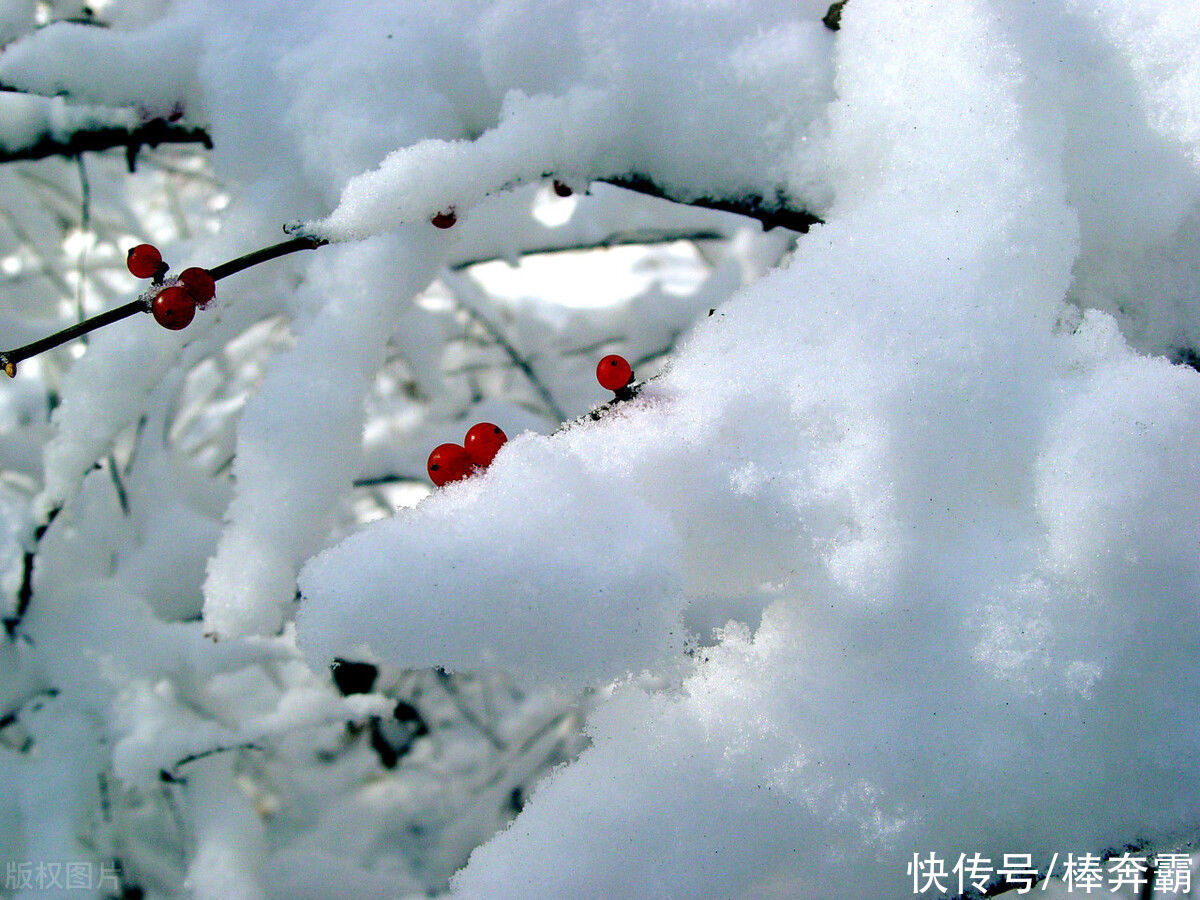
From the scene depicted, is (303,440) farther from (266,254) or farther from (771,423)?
(771,423)

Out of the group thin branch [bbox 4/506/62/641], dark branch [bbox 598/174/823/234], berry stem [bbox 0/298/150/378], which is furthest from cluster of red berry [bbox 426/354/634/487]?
thin branch [bbox 4/506/62/641]

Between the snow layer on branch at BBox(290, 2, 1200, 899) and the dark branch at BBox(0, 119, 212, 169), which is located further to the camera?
the dark branch at BBox(0, 119, 212, 169)

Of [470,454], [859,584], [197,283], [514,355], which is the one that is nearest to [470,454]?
[470,454]

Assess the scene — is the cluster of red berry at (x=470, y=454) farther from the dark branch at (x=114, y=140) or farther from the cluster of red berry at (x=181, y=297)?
the dark branch at (x=114, y=140)

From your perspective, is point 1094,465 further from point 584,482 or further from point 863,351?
point 584,482

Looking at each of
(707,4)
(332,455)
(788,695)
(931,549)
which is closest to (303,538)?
(332,455)

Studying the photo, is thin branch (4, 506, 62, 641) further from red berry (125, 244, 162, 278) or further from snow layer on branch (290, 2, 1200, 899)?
snow layer on branch (290, 2, 1200, 899)

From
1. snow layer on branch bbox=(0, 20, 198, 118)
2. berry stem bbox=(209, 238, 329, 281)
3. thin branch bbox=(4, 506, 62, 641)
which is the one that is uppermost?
snow layer on branch bbox=(0, 20, 198, 118)
